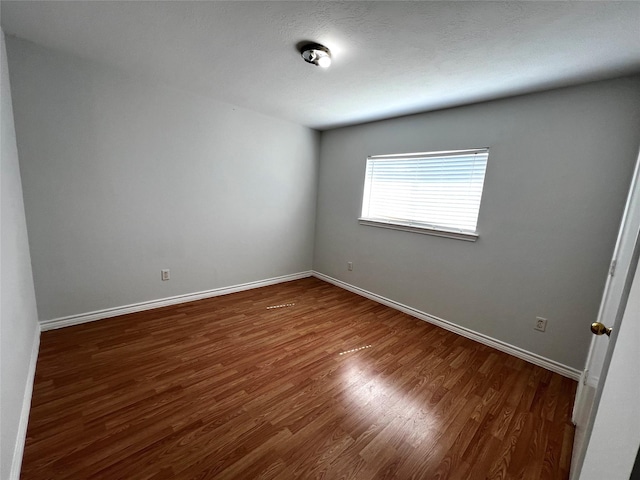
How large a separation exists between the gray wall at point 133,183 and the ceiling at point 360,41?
0.91 ft

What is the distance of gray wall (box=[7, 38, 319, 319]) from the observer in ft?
6.74

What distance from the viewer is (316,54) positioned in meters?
1.71

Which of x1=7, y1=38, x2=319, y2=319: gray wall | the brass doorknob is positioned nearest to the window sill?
x1=7, y1=38, x2=319, y2=319: gray wall

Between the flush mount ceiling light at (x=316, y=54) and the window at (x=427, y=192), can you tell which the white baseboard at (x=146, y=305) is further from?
the flush mount ceiling light at (x=316, y=54)

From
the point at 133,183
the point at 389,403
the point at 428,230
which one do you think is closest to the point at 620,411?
the point at 389,403

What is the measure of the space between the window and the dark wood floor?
1.20 m

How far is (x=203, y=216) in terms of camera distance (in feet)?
9.80

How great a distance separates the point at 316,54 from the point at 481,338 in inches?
111

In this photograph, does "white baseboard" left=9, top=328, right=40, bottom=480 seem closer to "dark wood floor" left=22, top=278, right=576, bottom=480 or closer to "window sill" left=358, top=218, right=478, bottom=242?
"dark wood floor" left=22, top=278, right=576, bottom=480

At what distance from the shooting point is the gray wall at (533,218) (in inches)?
73.2

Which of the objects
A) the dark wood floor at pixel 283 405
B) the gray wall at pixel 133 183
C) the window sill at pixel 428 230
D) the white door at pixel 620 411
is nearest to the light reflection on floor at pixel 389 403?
the dark wood floor at pixel 283 405

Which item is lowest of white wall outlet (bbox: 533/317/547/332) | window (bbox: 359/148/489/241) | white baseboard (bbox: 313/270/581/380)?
white baseboard (bbox: 313/270/581/380)

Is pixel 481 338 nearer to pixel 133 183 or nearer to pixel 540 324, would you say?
pixel 540 324

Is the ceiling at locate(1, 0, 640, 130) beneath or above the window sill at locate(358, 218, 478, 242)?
above
